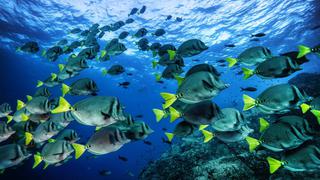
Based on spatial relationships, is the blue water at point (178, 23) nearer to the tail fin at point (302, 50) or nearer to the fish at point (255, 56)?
the fish at point (255, 56)

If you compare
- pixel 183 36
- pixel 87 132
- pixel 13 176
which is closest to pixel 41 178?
pixel 13 176

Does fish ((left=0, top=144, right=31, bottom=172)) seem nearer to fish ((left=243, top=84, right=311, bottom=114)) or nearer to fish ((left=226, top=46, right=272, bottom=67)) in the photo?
fish ((left=243, top=84, right=311, bottom=114))

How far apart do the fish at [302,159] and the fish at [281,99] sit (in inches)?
23.8

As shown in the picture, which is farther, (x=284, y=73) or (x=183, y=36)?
(x=183, y=36)

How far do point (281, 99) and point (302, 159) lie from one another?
87cm

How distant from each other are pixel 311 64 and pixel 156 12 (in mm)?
29719

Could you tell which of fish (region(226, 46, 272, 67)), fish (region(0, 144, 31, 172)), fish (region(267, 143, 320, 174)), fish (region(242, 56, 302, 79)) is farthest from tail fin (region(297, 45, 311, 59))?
fish (region(0, 144, 31, 172))

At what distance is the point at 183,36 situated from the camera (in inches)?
991

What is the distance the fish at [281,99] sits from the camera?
11.0 feet

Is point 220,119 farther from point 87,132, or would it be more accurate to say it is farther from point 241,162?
point 87,132

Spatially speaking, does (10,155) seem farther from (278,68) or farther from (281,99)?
(278,68)

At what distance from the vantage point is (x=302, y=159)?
3.30m

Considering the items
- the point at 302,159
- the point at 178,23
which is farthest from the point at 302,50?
the point at 178,23

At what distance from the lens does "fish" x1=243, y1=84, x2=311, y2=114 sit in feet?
11.0
